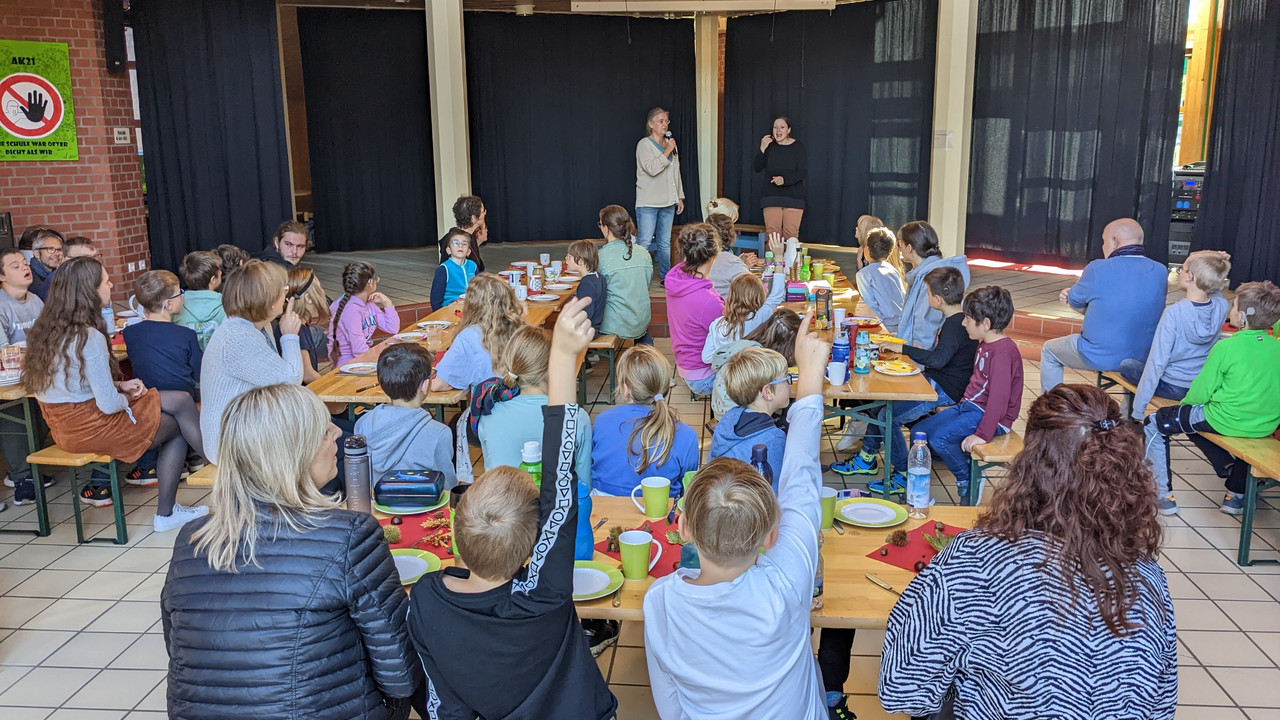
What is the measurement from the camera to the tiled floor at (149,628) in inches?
128

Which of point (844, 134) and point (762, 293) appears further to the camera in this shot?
point (844, 134)

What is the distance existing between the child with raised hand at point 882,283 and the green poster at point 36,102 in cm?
628

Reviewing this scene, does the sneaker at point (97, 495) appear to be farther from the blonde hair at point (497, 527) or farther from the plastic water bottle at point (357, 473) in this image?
the blonde hair at point (497, 527)

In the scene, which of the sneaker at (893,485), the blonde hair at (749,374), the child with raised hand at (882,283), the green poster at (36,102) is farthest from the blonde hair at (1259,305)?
A: the green poster at (36,102)

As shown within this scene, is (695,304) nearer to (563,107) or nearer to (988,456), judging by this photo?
(988,456)

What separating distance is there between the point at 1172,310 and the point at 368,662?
4215 millimetres

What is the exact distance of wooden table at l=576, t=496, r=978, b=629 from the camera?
2.47 metres

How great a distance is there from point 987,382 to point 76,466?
164 inches

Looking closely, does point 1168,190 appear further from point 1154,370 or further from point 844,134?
point 1154,370

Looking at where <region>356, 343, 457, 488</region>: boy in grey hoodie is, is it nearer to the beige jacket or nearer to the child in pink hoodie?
the child in pink hoodie

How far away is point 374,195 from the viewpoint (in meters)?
11.3

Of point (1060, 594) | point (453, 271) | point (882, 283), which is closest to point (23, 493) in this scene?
point (453, 271)

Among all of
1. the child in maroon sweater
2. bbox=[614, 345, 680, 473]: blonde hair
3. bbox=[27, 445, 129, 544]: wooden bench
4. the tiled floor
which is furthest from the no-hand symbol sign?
the child in maroon sweater

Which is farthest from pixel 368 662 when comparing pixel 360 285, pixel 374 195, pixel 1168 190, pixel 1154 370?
pixel 374 195
